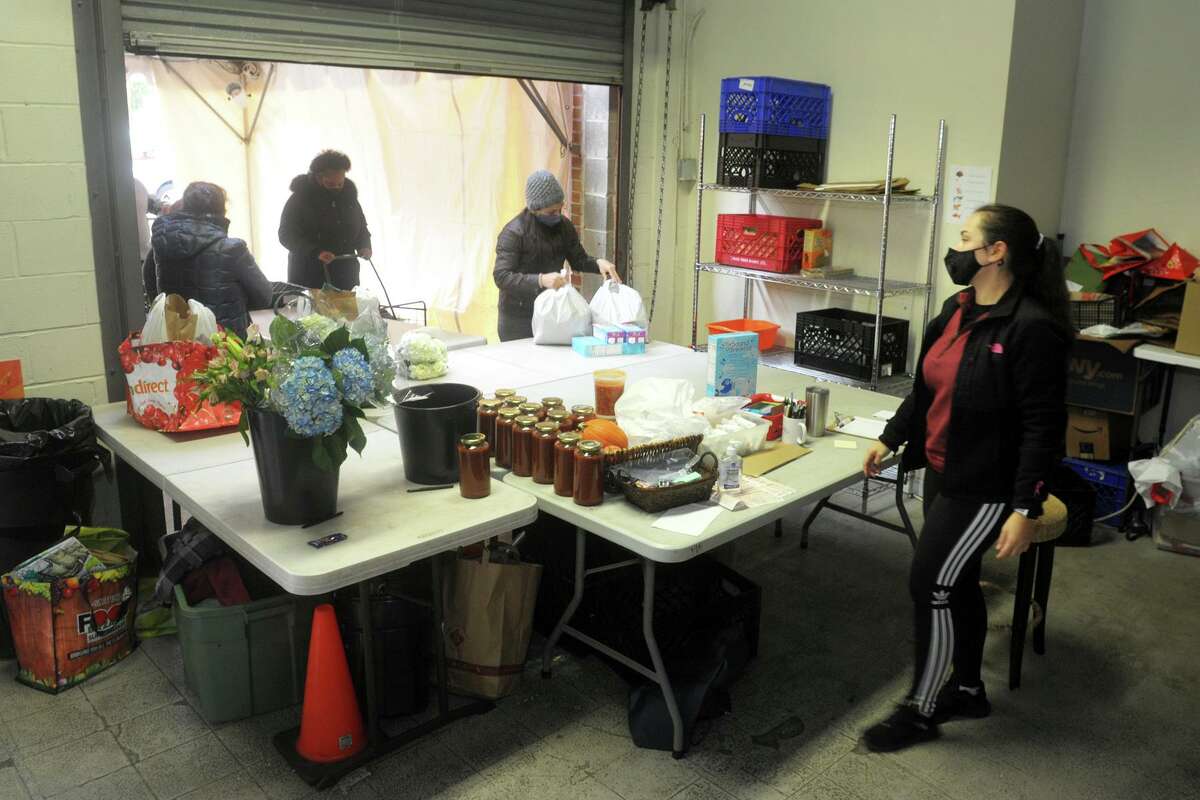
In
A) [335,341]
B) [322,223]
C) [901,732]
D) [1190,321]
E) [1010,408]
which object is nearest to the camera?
[335,341]

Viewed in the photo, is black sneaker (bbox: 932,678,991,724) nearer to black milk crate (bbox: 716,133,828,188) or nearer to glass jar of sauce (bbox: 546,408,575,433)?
glass jar of sauce (bbox: 546,408,575,433)

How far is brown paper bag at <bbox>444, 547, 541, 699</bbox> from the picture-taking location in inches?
103

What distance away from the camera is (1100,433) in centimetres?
405

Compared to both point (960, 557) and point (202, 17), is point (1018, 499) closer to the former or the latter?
point (960, 557)

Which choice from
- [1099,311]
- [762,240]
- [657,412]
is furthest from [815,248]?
[657,412]

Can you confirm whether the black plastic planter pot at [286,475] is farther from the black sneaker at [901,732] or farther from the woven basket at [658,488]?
the black sneaker at [901,732]

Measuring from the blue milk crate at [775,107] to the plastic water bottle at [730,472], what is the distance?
2.42 m

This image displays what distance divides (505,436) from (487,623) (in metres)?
0.53

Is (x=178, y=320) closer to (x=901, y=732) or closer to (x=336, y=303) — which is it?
(x=336, y=303)

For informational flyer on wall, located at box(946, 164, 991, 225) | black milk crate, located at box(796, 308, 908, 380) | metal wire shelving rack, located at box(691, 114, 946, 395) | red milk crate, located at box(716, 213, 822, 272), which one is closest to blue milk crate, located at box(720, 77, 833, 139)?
metal wire shelving rack, located at box(691, 114, 946, 395)

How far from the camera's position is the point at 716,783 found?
7.83ft

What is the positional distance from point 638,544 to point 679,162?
3.63 metres

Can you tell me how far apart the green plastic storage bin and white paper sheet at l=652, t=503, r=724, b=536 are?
1013 mm

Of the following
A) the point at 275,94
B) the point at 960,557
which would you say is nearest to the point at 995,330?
the point at 960,557
